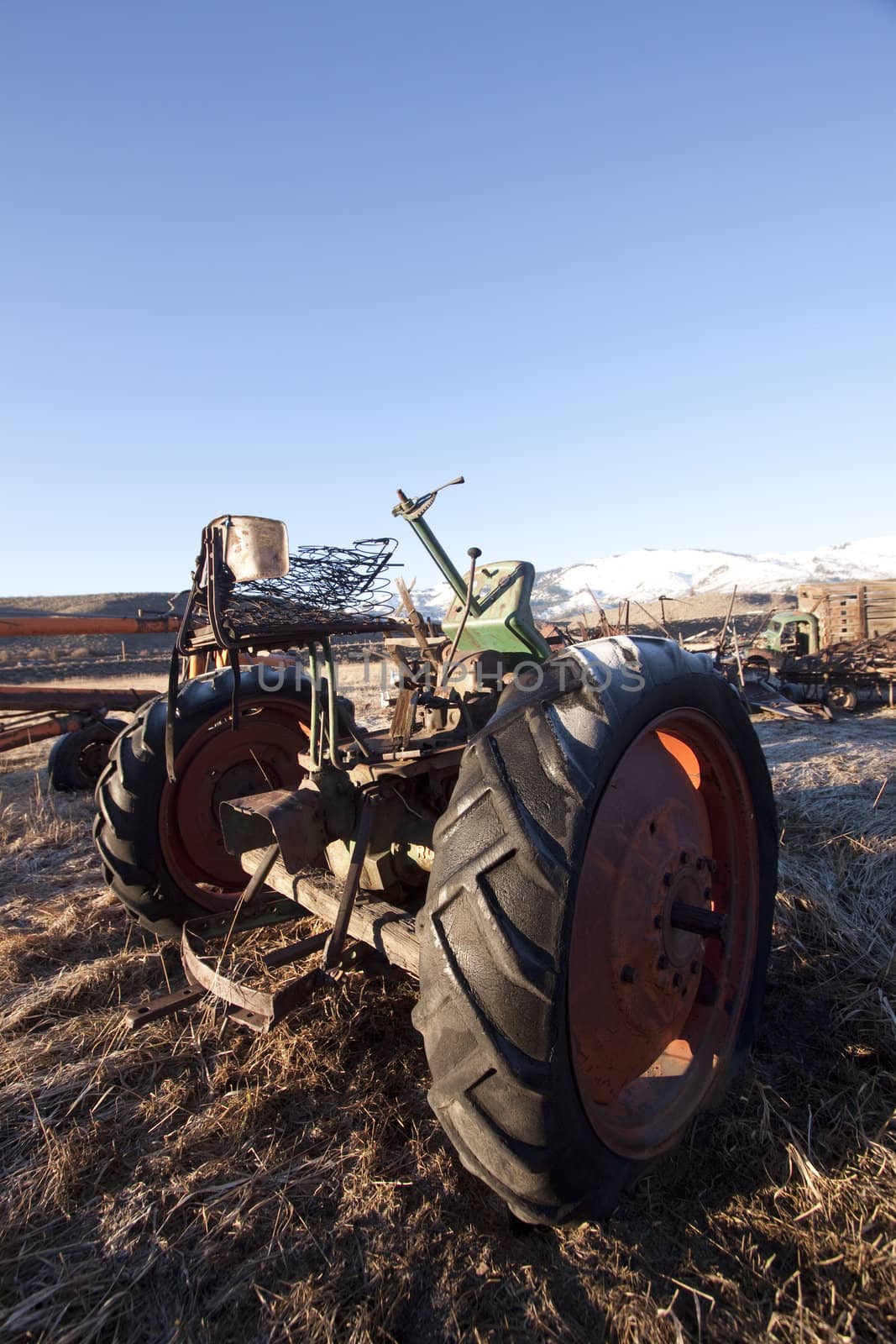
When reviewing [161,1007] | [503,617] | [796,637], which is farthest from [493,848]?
[796,637]

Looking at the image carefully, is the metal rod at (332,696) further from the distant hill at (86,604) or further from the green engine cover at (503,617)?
the distant hill at (86,604)

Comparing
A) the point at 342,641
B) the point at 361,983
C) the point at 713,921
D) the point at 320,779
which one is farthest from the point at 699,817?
the point at 342,641

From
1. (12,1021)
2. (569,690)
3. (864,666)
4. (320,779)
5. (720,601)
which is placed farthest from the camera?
(720,601)

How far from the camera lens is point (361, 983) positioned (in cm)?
273

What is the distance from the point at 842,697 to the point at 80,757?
10.8m

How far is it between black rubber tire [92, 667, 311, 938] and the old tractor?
1cm

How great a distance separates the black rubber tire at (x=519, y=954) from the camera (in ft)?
4.31

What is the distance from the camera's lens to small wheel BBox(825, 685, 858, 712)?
10802 millimetres

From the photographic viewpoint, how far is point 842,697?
11.0 metres

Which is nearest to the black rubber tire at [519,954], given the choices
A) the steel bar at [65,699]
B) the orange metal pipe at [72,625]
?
the orange metal pipe at [72,625]

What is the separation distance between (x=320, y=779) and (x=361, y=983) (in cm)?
90

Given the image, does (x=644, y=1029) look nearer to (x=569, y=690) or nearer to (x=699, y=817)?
(x=699, y=817)

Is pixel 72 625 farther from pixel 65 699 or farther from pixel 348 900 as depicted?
pixel 348 900

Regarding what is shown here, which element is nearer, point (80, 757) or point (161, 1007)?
point (161, 1007)
